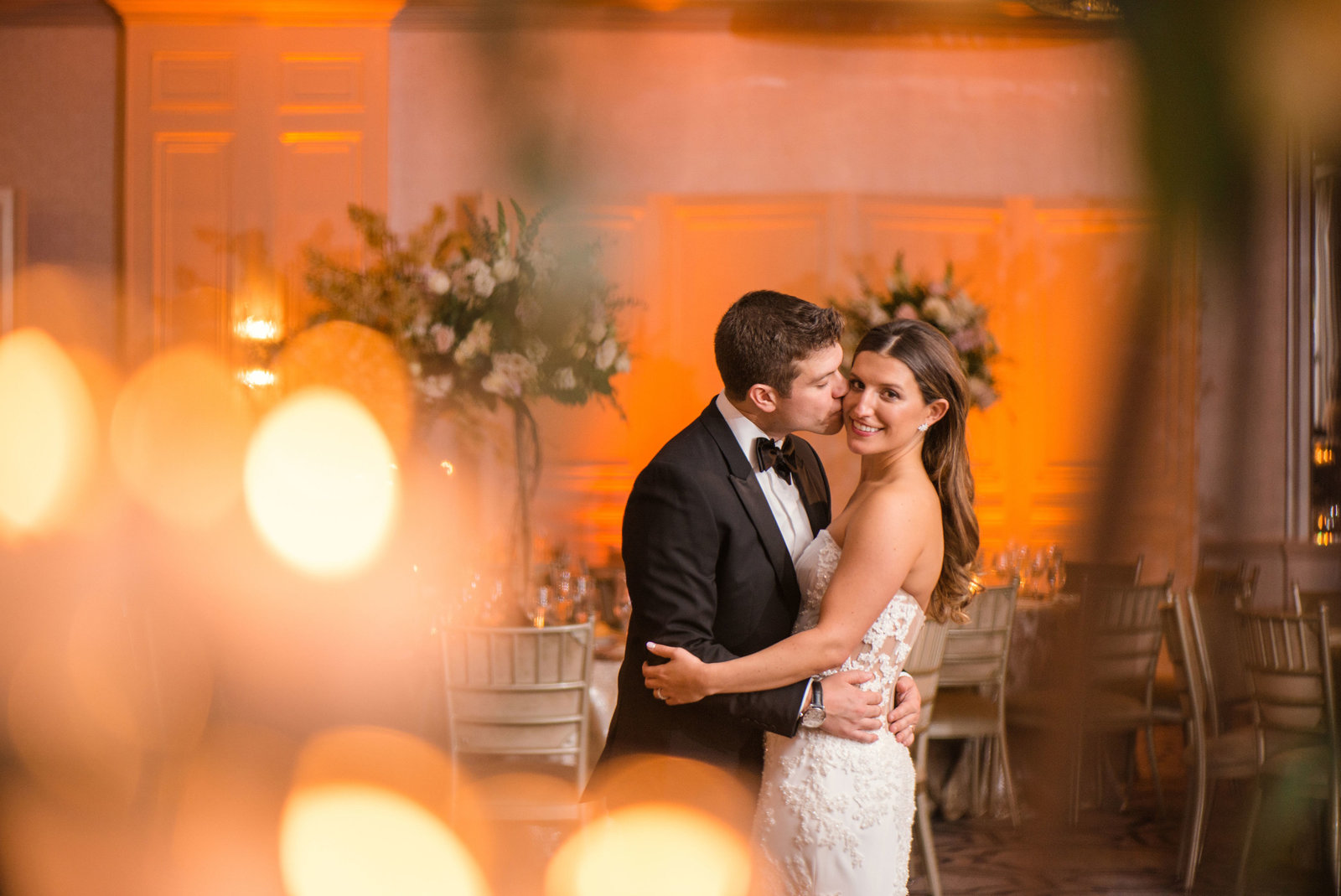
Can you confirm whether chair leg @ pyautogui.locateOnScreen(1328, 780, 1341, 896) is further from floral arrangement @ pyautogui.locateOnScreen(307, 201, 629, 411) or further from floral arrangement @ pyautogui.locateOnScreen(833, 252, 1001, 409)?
floral arrangement @ pyautogui.locateOnScreen(833, 252, 1001, 409)

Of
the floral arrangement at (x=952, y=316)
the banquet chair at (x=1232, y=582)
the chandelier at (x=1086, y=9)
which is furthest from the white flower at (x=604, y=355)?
the chandelier at (x=1086, y=9)

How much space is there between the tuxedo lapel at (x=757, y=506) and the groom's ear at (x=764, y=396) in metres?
0.09

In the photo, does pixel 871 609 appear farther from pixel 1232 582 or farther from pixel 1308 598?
pixel 1308 598

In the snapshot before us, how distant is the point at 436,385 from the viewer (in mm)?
3559

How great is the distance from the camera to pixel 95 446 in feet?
19.5

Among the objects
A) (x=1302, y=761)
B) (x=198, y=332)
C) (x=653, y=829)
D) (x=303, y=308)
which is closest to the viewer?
(x=1302, y=761)

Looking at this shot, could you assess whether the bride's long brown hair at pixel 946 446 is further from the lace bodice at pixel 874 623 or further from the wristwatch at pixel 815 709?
the wristwatch at pixel 815 709

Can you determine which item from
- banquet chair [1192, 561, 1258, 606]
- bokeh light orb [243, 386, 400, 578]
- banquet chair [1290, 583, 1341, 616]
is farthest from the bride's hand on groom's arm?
bokeh light orb [243, 386, 400, 578]

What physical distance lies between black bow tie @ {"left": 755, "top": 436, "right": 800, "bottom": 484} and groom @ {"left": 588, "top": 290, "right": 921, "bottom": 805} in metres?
0.04

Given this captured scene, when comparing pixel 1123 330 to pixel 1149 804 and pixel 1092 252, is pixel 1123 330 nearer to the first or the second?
pixel 1092 252

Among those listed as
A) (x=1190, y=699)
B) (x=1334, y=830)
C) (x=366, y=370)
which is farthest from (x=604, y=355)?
(x=1334, y=830)

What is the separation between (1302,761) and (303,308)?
5.49 meters

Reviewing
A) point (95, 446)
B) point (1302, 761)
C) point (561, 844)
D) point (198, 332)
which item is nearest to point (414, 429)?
point (561, 844)

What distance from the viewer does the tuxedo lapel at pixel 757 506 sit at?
1663mm
